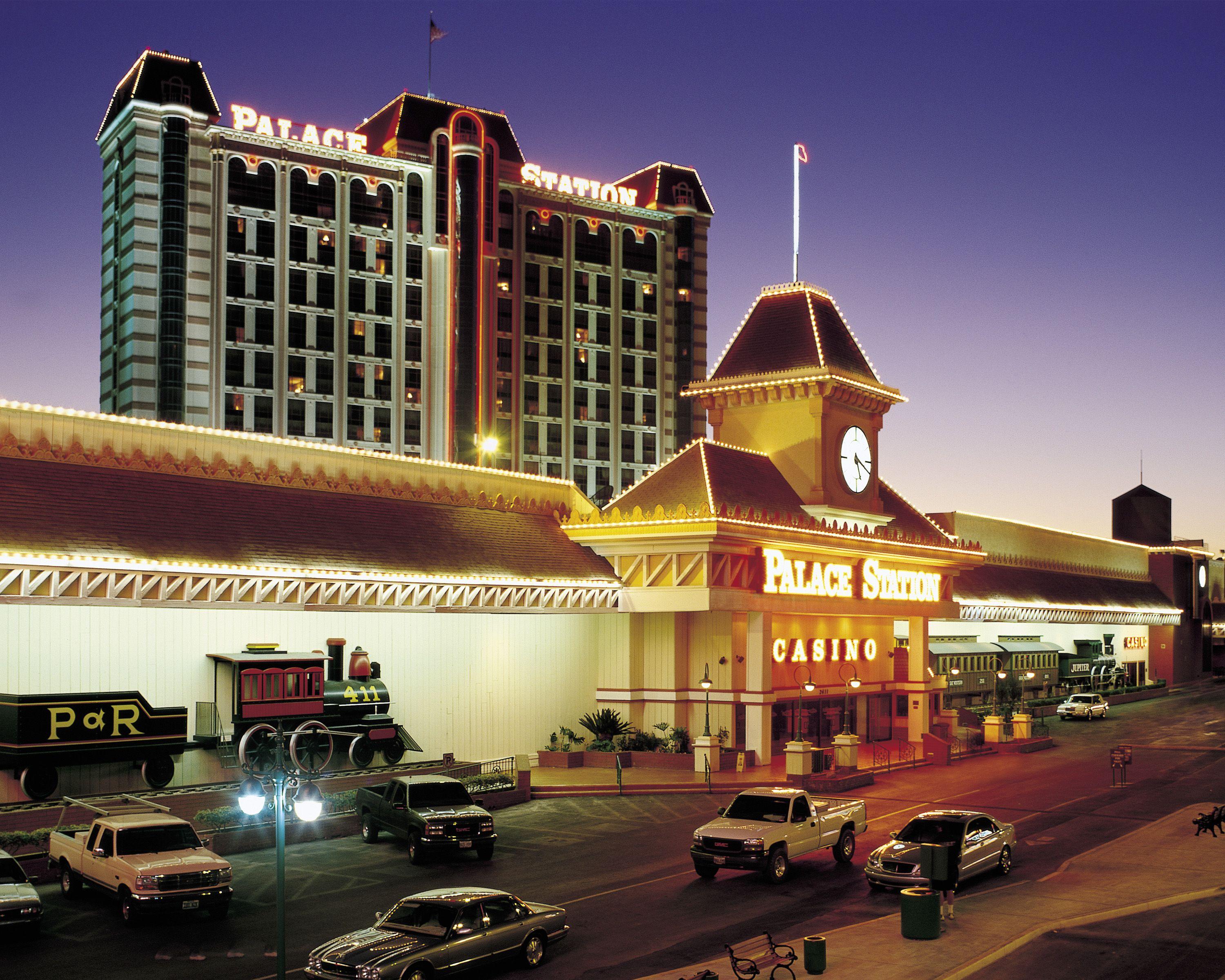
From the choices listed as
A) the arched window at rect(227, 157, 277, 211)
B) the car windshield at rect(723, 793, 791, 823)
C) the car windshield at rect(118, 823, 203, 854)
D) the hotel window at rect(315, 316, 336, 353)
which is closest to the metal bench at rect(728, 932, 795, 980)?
the car windshield at rect(723, 793, 791, 823)

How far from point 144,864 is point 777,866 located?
12946 millimetres

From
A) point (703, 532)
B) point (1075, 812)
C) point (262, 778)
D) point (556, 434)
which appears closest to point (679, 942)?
point (262, 778)

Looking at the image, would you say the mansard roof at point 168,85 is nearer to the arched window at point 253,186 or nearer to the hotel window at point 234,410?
the arched window at point 253,186

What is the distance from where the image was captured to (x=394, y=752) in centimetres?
3953

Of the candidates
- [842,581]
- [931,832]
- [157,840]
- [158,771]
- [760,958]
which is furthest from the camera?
[842,581]

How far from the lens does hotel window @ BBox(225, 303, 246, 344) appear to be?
4087 inches

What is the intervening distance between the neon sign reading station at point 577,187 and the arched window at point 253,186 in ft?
89.1

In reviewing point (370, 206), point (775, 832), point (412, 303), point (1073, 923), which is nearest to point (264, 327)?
point (412, 303)

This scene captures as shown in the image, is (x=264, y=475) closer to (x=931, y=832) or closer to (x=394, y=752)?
(x=394, y=752)

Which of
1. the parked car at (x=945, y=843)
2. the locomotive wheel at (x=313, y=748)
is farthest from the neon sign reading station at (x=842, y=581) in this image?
the parked car at (x=945, y=843)

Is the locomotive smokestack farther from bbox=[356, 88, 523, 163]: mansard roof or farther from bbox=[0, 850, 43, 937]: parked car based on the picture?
bbox=[356, 88, 523, 163]: mansard roof

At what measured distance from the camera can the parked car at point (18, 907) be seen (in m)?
22.3

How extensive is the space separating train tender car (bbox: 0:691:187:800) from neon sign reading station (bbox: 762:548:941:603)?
2293 cm

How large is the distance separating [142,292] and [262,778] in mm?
85862
